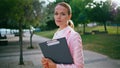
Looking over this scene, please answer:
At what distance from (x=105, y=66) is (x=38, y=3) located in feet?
21.7

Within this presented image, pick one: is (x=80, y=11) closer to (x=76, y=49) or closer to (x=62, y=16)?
(x=62, y=16)

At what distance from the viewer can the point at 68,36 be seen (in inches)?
102

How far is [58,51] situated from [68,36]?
0.60ft

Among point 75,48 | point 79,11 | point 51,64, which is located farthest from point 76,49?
point 79,11

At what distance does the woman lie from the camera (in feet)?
8.22

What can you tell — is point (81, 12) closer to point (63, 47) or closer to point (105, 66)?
point (105, 66)


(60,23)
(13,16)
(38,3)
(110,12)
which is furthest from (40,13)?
(110,12)

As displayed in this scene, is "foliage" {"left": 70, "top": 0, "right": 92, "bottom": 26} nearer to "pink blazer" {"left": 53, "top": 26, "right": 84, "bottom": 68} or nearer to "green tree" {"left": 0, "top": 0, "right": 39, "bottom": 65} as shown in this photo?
"green tree" {"left": 0, "top": 0, "right": 39, "bottom": 65}

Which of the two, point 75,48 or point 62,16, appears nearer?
point 75,48

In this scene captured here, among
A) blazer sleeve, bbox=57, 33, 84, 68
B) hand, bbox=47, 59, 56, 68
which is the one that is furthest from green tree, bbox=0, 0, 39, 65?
blazer sleeve, bbox=57, 33, 84, 68

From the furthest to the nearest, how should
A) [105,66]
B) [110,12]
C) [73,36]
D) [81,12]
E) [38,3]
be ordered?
[81,12]
[110,12]
[38,3]
[105,66]
[73,36]

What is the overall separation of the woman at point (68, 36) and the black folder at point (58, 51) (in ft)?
0.12

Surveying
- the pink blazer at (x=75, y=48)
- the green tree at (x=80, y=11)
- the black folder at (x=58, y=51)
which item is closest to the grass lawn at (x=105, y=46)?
the black folder at (x=58, y=51)

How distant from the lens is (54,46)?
8.77ft
